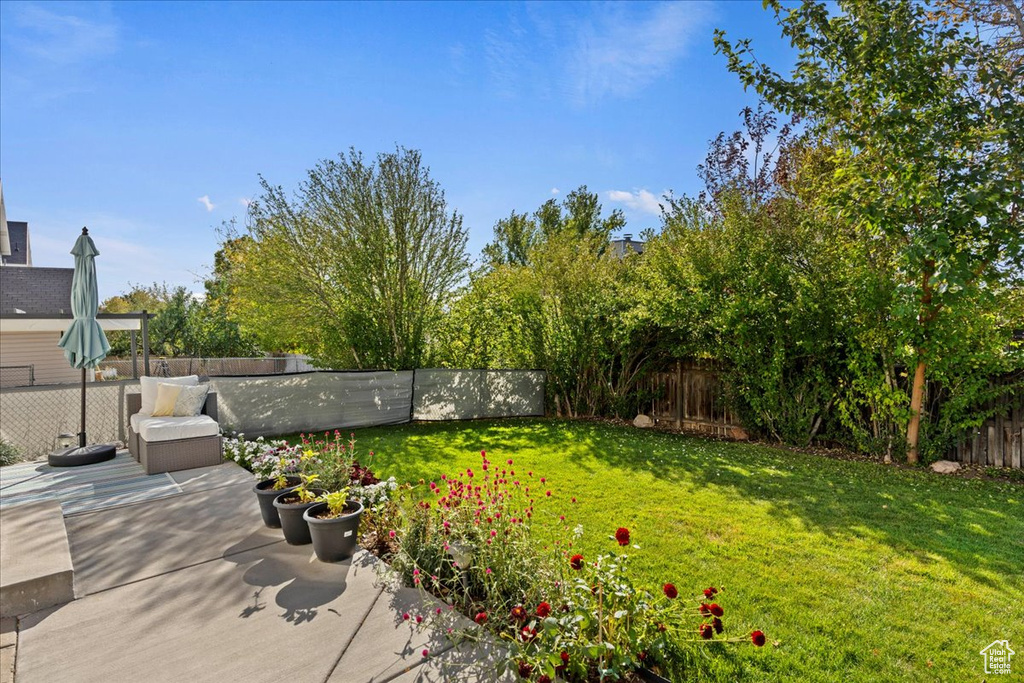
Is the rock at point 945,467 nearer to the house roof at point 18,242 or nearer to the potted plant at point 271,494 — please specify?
the potted plant at point 271,494

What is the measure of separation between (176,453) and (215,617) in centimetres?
315

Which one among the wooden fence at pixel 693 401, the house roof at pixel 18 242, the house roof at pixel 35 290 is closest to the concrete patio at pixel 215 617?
the wooden fence at pixel 693 401

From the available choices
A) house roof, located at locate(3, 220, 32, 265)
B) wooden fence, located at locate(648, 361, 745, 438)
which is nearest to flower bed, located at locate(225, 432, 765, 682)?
wooden fence, located at locate(648, 361, 745, 438)

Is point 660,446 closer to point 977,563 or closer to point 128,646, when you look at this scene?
point 977,563

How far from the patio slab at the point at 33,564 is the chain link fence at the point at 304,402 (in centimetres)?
286

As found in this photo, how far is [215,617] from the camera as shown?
2.31m

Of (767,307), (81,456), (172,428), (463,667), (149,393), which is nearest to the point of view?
(463,667)

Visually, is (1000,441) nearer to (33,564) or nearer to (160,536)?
(160,536)

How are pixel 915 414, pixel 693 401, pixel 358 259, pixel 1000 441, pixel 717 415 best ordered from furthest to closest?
pixel 358 259 → pixel 693 401 → pixel 717 415 → pixel 915 414 → pixel 1000 441

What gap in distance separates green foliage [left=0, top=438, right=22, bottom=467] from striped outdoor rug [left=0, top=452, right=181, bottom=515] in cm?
20

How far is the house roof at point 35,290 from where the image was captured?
11.2 metres

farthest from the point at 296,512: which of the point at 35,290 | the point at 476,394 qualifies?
→ the point at 35,290

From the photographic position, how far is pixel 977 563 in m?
3.12

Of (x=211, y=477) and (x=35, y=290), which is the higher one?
(x=35, y=290)
